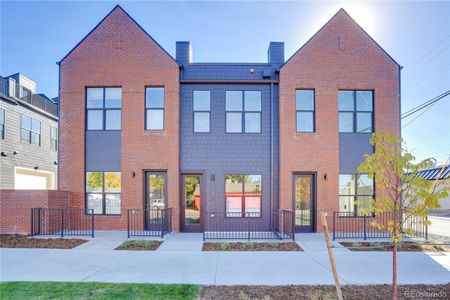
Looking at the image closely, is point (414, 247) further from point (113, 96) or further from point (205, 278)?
point (113, 96)

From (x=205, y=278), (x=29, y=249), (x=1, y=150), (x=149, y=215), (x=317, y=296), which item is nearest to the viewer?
(x=317, y=296)

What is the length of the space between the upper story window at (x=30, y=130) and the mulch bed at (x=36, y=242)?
9337 millimetres

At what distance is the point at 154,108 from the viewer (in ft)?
37.2

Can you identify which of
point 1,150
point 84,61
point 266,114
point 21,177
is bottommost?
point 21,177

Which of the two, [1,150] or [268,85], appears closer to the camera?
[268,85]

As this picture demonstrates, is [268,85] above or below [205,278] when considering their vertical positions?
above

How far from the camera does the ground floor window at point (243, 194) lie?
37.0ft

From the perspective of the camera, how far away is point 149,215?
36.6 ft

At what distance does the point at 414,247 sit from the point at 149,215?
9247 millimetres

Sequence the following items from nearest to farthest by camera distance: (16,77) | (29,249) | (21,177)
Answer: (29,249) → (21,177) → (16,77)

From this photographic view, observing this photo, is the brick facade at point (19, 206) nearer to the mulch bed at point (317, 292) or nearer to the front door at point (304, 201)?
the mulch bed at point (317, 292)

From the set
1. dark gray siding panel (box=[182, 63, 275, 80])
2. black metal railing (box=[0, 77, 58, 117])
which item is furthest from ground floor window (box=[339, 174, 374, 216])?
black metal railing (box=[0, 77, 58, 117])

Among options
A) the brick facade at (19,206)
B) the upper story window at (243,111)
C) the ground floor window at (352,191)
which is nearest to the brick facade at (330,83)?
the ground floor window at (352,191)

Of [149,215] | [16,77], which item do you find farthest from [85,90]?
[16,77]
